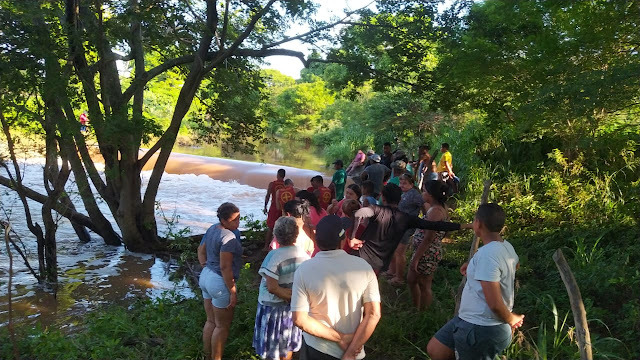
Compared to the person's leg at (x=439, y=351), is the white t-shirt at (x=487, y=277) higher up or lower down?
higher up

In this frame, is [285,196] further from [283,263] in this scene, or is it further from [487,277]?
[487,277]

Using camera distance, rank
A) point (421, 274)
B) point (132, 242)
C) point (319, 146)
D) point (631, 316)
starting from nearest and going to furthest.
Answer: point (631, 316) → point (421, 274) → point (132, 242) → point (319, 146)

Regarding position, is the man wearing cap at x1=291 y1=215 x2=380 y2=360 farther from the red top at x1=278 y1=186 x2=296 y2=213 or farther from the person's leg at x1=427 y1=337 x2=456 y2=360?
the red top at x1=278 y1=186 x2=296 y2=213

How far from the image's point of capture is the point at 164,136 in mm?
9188

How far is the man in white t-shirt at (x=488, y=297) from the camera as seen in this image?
9.70ft

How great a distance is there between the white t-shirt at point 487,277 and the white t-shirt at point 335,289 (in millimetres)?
705

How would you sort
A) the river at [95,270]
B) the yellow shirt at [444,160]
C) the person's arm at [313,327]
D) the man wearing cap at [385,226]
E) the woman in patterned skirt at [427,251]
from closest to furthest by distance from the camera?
the person's arm at [313,327] → the man wearing cap at [385,226] → the woman in patterned skirt at [427,251] → the river at [95,270] → the yellow shirt at [444,160]

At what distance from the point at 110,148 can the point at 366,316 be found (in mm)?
8237

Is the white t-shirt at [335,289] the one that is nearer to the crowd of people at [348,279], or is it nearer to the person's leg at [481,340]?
the crowd of people at [348,279]

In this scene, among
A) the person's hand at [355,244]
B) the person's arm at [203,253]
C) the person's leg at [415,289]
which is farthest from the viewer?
the person's leg at [415,289]

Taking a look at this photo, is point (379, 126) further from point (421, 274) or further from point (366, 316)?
point (366, 316)

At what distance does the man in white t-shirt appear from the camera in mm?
2958

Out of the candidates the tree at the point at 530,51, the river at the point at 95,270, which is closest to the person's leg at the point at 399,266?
the tree at the point at 530,51

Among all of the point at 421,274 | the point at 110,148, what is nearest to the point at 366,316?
the point at 421,274
